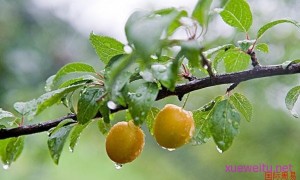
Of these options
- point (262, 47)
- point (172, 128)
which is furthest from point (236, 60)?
point (172, 128)

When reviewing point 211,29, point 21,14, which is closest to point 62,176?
point 211,29

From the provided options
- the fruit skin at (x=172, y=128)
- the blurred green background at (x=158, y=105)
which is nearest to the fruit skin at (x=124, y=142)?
the fruit skin at (x=172, y=128)

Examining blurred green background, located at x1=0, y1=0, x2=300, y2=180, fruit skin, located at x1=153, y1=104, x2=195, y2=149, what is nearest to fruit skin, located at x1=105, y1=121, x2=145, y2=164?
fruit skin, located at x1=153, y1=104, x2=195, y2=149

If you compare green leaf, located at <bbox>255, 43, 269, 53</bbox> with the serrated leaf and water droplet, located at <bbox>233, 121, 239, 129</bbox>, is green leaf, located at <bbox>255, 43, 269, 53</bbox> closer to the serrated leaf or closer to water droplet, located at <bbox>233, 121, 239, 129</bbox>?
water droplet, located at <bbox>233, 121, 239, 129</bbox>

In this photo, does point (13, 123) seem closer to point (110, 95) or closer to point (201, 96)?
point (110, 95)

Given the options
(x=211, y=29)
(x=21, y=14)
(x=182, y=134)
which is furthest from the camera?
(x=21, y=14)

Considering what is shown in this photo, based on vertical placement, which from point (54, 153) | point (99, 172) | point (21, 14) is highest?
point (54, 153)

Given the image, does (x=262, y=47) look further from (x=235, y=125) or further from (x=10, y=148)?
(x=10, y=148)

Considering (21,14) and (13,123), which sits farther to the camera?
(21,14)

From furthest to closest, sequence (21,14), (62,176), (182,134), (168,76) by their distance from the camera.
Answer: (21,14)
(62,176)
(182,134)
(168,76)
